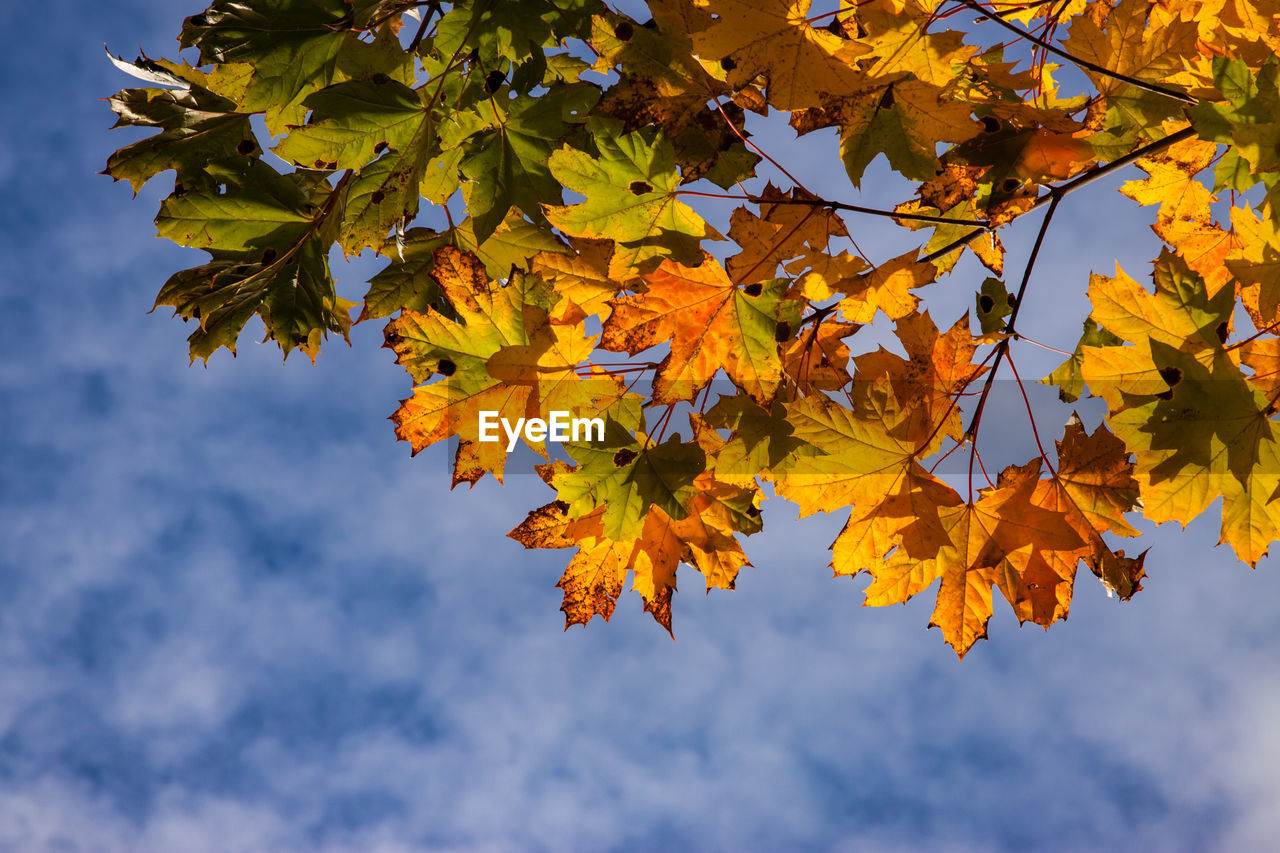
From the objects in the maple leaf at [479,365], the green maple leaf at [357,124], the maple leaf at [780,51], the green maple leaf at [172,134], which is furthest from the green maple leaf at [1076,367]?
the green maple leaf at [172,134]

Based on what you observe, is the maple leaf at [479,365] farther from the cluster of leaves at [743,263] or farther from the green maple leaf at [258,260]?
the green maple leaf at [258,260]

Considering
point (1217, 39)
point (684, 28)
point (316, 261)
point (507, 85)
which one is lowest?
point (316, 261)

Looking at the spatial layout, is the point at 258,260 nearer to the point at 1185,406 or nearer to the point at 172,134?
the point at 172,134

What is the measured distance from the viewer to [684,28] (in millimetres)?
1458

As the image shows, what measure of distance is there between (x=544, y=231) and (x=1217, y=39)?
1.57 metres

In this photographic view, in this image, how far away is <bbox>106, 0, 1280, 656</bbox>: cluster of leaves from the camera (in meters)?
1.45

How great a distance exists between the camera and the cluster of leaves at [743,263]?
57.1 inches

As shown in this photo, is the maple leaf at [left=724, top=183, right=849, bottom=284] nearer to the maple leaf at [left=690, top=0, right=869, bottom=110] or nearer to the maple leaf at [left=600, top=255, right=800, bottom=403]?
the maple leaf at [left=600, top=255, right=800, bottom=403]

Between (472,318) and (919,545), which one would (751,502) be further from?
(472,318)

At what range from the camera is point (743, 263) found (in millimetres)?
1575

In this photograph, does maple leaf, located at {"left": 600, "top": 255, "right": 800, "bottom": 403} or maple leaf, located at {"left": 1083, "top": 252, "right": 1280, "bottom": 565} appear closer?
maple leaf, located at {"left": 1083, "top": 252, "right": 1280, "bottom": 565}

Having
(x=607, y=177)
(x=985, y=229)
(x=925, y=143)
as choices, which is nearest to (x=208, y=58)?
(x=607, y=177)

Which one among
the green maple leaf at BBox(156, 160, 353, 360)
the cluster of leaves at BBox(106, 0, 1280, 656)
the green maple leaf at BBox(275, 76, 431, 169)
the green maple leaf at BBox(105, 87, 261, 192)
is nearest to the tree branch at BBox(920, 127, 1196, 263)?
the cluster of leaves at BBox(106, 0, 1280, 656)

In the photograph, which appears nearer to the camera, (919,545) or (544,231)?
(919,545)
